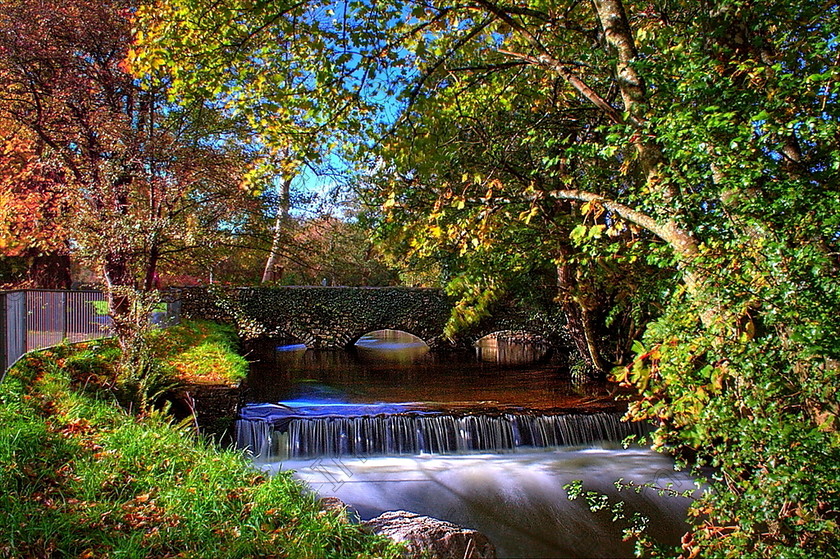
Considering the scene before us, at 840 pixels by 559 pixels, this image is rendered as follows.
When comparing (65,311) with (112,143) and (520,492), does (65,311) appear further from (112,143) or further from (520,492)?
(520,492)

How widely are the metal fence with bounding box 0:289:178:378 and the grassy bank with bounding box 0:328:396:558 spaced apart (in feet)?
4.39

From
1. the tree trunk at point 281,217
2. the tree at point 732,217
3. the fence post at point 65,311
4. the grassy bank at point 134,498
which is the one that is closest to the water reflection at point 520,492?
the grassy bank at point 134,498

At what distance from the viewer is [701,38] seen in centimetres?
431

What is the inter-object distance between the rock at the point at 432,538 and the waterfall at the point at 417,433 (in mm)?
3631

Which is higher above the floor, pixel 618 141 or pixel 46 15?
pixel 46 15

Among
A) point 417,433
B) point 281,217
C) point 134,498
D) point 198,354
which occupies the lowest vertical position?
point 417,433

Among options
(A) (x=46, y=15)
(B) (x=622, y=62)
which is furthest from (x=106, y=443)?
(A) (x=46, y=15)

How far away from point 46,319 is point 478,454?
7579 millimetres

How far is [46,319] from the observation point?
9141 millimetres

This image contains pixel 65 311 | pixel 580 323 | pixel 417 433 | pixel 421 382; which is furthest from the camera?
pixel 421 382

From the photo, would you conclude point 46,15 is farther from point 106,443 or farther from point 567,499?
point 567,499

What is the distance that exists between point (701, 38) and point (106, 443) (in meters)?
A: 6.62

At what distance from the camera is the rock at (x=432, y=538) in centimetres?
450

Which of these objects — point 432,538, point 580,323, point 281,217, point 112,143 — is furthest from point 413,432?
point 112,143
